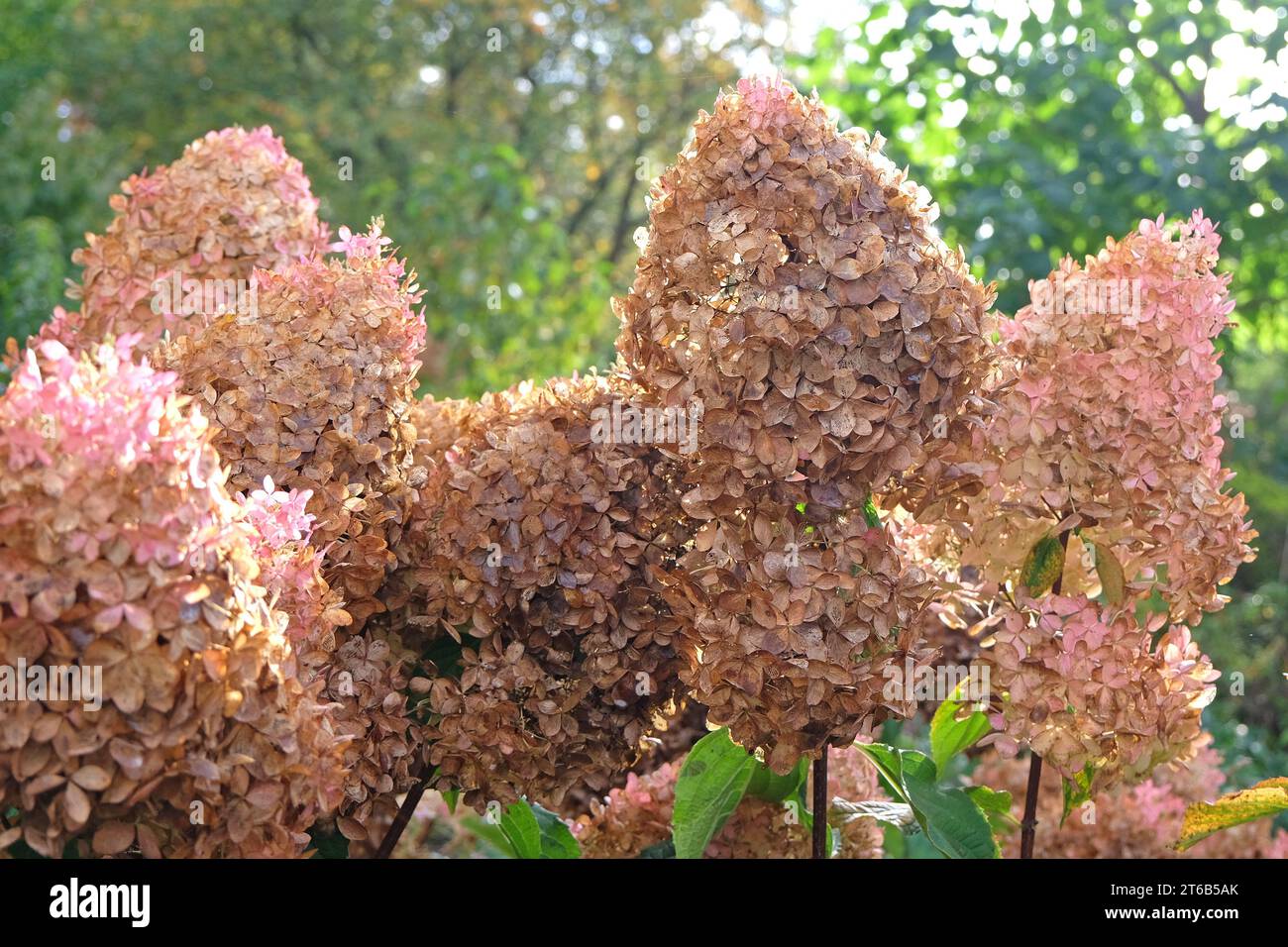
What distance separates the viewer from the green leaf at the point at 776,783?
5.52ft

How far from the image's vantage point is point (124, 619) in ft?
3.52

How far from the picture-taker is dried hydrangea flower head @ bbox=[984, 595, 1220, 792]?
147 cm

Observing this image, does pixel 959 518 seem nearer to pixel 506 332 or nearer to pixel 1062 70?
pixel 1062 70

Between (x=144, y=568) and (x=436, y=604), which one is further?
(x=436, y=604)

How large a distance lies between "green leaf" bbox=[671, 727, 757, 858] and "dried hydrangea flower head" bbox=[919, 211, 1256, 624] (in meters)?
0.39

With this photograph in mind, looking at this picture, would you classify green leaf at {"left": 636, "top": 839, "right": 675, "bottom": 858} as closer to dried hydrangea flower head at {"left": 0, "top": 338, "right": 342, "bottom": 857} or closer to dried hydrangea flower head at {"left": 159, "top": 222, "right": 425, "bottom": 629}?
dried hydrangea flower head at {"left": 159, "top": 222, "right": 425, "bottom": 629}

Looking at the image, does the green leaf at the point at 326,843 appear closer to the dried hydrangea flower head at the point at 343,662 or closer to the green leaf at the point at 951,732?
the dried hydrangea flower head at the point at 343,662

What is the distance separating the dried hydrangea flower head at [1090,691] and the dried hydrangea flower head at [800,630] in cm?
15

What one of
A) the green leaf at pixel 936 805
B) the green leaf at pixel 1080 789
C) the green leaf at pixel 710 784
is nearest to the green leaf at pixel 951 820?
the green leaf at pixel 936 805

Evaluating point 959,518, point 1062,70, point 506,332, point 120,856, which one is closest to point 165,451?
point 120,856

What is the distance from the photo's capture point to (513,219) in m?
5.91

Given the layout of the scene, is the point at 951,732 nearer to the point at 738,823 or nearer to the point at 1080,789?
the point at 1080,789
